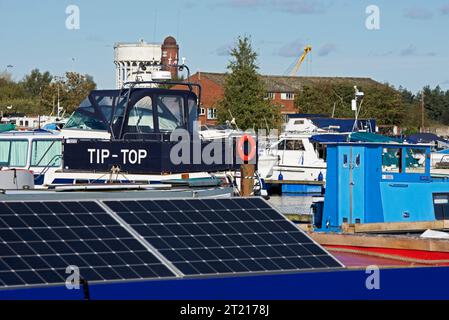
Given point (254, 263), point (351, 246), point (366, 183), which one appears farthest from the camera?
point (366, 183)

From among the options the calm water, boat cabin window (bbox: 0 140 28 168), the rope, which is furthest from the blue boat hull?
the calm water

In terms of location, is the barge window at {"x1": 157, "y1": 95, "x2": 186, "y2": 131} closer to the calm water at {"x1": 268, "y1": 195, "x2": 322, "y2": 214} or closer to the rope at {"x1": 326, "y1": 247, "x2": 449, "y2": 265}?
the calm water at {"x1": 268, "y1": 195, "x2": 322, "y2": 214}

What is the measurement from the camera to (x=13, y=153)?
2542 centimetres

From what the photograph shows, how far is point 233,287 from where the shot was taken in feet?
33.7

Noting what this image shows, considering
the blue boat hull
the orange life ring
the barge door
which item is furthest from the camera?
the barge door

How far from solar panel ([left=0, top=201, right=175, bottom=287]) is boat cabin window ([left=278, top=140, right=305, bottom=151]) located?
3586 cm

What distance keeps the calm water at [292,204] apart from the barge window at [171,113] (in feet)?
33.5

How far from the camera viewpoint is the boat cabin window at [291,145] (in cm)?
4653

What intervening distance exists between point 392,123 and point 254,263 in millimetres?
77005

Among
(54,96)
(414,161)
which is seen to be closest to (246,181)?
(414,161)

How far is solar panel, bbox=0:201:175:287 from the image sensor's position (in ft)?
31.8
